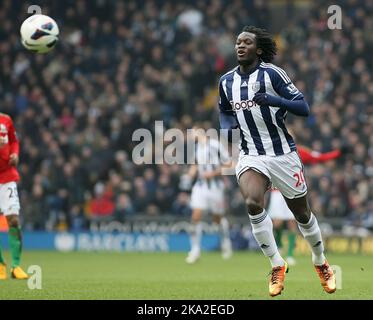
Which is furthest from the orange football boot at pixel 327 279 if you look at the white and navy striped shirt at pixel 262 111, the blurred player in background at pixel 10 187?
the blurred player in background at pixel 10 187

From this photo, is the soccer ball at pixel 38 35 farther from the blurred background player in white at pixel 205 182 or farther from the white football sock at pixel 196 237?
the white football sock at pixel 196 237

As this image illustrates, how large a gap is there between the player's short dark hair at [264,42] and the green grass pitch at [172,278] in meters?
2.46

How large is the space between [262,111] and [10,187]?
4329 mm

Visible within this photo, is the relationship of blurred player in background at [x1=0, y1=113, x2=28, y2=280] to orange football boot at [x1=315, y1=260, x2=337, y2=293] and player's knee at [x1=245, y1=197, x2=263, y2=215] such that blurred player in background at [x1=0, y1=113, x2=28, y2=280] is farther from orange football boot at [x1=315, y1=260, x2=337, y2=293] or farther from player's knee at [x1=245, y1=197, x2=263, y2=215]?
orange football boot at [x1=315, y1=260, x2=337, y2=293]

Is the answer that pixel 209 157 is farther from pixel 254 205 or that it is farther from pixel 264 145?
pixel 254 205

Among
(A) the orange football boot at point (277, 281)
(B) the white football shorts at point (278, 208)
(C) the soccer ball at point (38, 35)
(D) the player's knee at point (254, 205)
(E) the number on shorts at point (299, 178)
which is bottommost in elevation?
(A) the orange football boot at point (277, 281)

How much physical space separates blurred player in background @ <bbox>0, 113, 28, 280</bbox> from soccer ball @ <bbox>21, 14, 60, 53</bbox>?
132 centimetres

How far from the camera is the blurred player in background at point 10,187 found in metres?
12.6

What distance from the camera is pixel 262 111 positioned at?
971 cm

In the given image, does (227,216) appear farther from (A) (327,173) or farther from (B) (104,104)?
(B) (104,104)

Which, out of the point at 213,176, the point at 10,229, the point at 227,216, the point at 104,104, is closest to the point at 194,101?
the point at 104,104

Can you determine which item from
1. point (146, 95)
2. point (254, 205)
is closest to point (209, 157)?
point (146, 95)

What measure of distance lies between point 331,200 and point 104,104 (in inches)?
271
